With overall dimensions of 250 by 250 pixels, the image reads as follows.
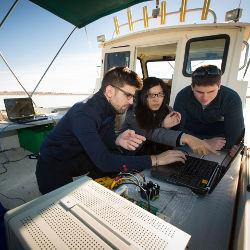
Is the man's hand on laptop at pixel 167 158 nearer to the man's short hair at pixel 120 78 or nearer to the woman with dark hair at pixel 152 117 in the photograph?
the woman with dark hair at pixel 152 117

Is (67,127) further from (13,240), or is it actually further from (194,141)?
(194,141)

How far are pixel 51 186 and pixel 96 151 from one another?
62 cm

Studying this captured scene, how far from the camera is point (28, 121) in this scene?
2.53 metres

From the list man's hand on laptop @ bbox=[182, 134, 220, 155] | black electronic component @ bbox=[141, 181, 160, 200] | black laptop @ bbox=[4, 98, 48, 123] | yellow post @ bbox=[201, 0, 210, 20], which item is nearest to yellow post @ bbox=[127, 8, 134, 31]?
yellow post @ bbox=[201, 0, 210, 20]

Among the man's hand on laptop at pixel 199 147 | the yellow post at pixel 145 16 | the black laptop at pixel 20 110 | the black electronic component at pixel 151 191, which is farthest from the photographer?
the yellow post at pixel 145 16

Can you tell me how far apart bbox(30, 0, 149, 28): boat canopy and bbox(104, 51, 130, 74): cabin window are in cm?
100

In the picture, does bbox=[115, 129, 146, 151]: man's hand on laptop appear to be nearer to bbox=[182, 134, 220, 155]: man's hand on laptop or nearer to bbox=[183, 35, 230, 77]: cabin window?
bbox=[182, 134, 220, 155]: man's hand on laptop

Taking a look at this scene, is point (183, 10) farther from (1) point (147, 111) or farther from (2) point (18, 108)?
(2) point (18, 108)

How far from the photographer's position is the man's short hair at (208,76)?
1.40 meters

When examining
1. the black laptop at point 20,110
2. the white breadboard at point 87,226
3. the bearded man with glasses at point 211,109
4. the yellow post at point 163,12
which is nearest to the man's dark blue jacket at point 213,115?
the bearded man with glasses at point 211,109

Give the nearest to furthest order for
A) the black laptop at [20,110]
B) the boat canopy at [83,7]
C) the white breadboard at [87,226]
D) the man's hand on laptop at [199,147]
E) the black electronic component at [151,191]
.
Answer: the white breadboard at [87,226], the black electronic component at [151,191], the man's hand on laptop at [199,147], the boat canopy at [83,7], the black laptop at [20,110]

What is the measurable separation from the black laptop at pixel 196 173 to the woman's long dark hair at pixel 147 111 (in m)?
0.60

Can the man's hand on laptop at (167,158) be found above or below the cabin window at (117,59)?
below

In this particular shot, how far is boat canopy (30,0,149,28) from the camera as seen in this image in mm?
2293
